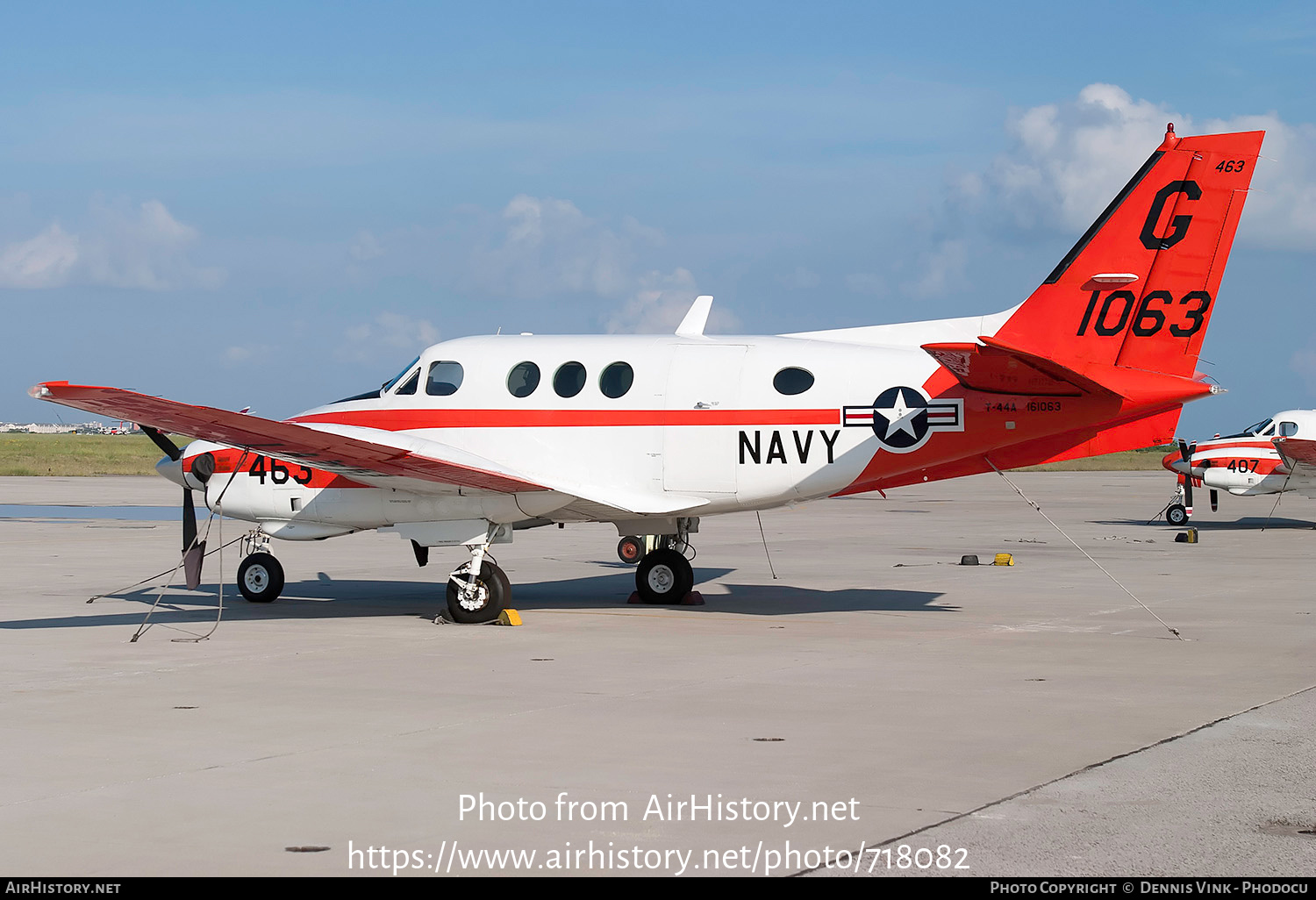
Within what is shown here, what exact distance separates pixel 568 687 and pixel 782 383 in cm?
529

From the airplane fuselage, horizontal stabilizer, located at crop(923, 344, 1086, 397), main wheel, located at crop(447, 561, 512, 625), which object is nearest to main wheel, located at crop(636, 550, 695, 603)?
the airplane fuselage

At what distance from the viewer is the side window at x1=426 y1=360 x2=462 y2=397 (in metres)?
15.7

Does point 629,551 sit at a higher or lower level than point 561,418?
lower

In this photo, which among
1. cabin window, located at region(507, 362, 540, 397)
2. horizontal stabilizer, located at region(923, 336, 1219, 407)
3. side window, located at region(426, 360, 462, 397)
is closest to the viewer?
horizontal stabilizer, located at region(923, 336, 1219, 407)

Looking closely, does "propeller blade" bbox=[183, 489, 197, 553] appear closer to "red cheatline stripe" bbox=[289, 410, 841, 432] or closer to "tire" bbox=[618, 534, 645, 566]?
"red cheatline stripe" bbox=[289, 410, 841, 432]

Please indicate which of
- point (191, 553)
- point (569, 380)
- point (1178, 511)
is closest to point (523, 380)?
point (569, 380)

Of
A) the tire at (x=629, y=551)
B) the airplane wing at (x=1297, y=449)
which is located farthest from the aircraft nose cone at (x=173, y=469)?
the airplane wing at (x=1297, y=449)

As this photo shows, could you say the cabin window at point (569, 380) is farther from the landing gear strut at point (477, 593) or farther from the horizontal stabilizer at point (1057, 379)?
the horizontal stabilizer at point (1057, 379)

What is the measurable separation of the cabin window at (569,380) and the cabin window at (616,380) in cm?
25

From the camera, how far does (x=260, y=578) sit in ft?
55.0

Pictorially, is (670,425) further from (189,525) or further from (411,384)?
(189,525)

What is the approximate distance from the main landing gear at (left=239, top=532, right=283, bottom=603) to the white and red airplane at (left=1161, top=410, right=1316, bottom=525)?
24.1 m

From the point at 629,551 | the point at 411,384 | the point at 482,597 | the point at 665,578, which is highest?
the point at 411,384

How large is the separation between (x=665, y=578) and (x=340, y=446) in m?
5.13
